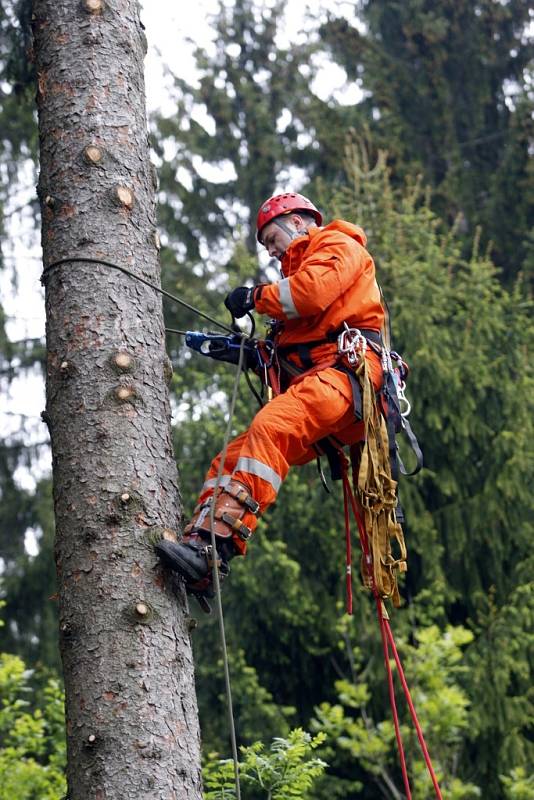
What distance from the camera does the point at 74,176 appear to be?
155 inches

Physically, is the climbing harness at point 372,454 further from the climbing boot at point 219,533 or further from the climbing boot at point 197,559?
the climbing boot at point 197,559

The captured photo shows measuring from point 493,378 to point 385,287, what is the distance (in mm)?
1413

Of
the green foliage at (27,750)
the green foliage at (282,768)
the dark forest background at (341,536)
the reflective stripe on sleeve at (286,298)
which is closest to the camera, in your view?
the reflective stripe on sleeve at (286,298)

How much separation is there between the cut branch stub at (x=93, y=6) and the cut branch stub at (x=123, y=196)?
647 millimetres

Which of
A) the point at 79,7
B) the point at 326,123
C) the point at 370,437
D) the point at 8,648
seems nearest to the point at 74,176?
the point at 79,7

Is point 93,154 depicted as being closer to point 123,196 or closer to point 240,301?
point 123,196

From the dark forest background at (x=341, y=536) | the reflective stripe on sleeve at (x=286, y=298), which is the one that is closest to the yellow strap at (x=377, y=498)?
the reflective stripe on sleeve at (x=286, y=298)

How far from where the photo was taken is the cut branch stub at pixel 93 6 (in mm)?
4129

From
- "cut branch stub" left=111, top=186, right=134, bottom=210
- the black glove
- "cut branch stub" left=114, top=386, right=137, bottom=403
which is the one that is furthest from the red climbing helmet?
"cut branch stub" left=114, top=386, right=137, bottom=403

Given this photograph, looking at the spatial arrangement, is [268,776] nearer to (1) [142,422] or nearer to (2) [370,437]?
(2) [370,437]

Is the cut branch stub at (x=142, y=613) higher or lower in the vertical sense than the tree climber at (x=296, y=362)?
lower

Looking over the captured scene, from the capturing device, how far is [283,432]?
4152 millimetres

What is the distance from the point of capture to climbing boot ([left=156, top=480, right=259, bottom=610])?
368 cm

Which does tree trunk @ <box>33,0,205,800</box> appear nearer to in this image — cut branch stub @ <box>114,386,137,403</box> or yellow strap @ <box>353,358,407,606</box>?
cut branch stub @ <box>114,386,137,403</box>
